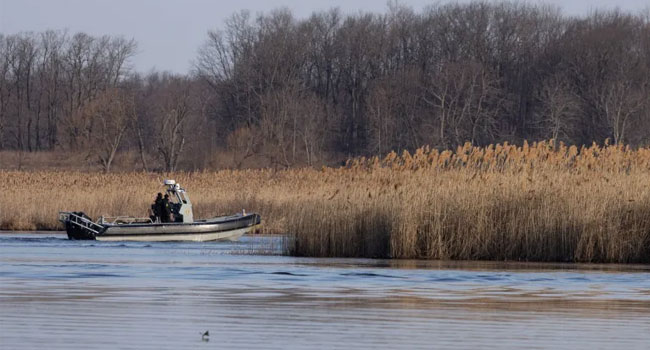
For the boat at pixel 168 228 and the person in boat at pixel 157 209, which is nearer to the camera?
the boat at pixel 168 228

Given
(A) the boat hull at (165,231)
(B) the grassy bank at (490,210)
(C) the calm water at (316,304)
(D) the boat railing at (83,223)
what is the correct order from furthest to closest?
1. (D) the boat railing at (83,223)
2. (A) the boat hull at (165,231)
3. (B) the grassy bank at (490,210)
4. (C) the calm water at (316,304)

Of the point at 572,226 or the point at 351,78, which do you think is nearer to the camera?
the point at 572,226

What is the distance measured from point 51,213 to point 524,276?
70.3 ft

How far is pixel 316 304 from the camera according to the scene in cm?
1391

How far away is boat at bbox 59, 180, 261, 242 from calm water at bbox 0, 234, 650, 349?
789 cm

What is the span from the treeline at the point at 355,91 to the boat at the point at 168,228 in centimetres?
4365


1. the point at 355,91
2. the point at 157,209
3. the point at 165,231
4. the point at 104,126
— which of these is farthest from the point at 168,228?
the point at 355,91

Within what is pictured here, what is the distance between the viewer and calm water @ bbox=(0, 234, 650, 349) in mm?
10773

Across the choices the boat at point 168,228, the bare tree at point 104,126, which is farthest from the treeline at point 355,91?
the boat at point 168,228

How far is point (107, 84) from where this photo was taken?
312 feet

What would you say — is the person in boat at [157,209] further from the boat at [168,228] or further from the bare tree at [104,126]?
the bare tree at [104,126]

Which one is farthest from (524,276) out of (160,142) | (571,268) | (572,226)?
(160,142)

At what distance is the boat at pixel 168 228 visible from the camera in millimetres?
30750

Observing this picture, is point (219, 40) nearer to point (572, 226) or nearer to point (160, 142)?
point (160, 142)
